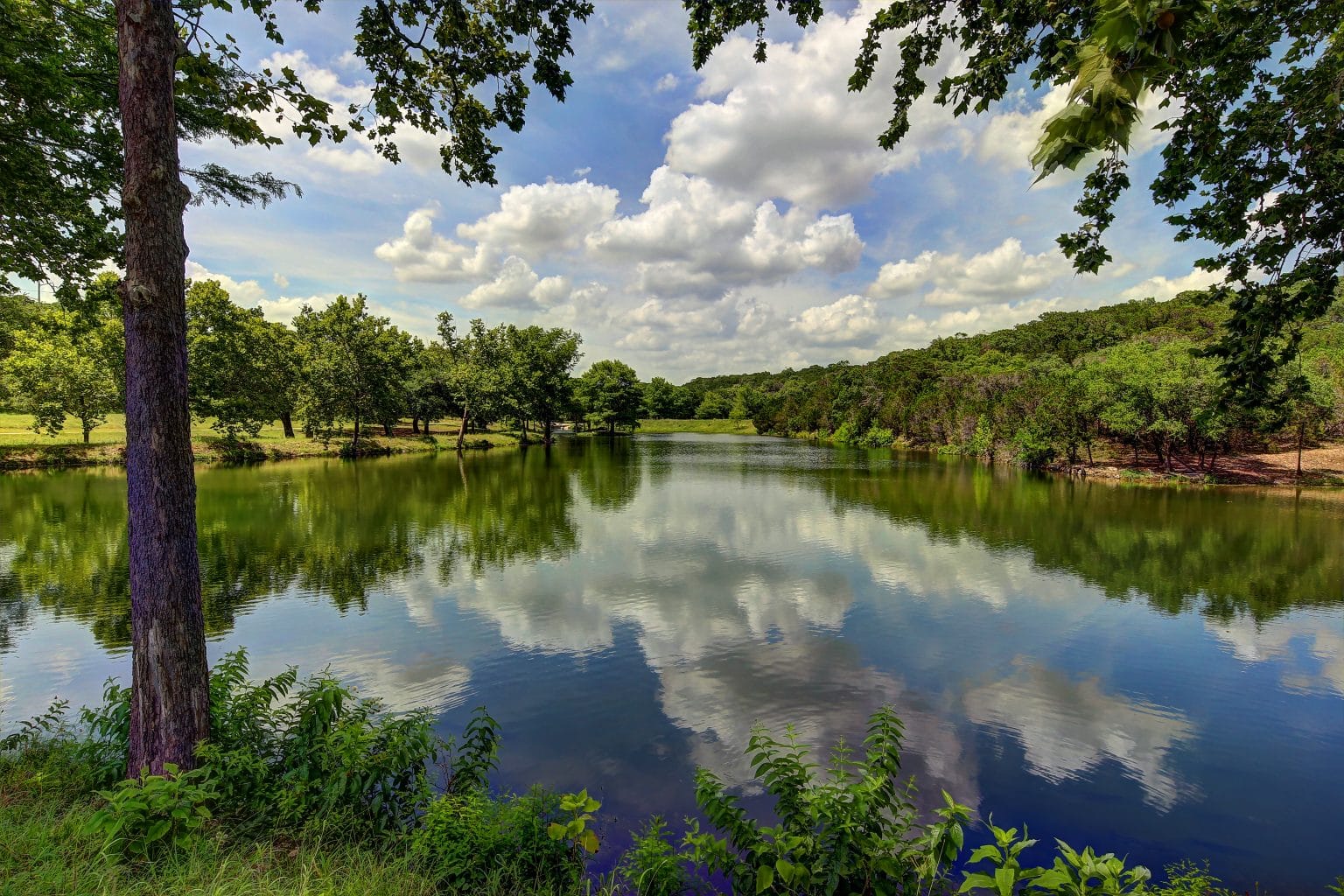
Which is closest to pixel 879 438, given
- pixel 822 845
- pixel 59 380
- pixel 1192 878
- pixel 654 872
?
pixel 1192 878

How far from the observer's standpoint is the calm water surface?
7.37m

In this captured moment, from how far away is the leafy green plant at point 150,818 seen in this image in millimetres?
3896

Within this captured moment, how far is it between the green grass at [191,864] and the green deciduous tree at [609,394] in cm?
9113

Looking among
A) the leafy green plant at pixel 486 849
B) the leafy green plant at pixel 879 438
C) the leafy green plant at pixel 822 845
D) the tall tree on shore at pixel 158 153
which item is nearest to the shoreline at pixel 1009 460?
the leafy green plant at pixel 879 438

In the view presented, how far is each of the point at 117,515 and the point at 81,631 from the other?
46.7ft

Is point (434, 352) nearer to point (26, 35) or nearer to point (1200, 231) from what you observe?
point (26, 35)

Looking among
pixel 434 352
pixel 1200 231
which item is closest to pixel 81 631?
pixel 1200 231

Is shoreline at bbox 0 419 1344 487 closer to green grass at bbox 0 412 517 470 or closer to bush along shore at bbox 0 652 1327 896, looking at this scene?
green grass at bbox 0 412 517 470

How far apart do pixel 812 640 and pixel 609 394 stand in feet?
284

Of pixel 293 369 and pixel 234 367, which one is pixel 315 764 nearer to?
pixel 234 367

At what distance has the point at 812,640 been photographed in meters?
11.7

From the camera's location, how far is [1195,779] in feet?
24.8

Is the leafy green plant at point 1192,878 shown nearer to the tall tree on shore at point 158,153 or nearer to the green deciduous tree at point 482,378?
the tall tree on shore at point 158,153

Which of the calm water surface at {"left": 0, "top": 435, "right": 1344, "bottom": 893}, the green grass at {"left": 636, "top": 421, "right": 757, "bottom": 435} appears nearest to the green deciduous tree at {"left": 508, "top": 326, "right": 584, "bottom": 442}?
the calm water surface at {"left": 0, "top": 435, "right": 1344, "bottom": 893}
